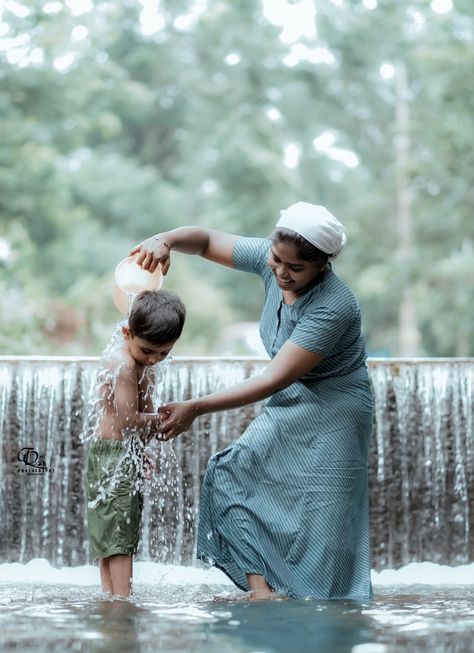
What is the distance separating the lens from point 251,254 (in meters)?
4.20

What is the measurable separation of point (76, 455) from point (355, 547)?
8.14ft

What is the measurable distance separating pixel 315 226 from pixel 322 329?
35cm

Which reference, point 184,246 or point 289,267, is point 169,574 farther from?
point 289,267

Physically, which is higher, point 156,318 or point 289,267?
point 289,267

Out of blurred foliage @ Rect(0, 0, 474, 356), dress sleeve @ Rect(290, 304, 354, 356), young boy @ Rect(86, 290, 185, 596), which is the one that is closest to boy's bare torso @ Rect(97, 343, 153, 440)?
young boy @ Rect(86, 290, 185, 596)

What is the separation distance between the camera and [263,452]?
4.03 metres

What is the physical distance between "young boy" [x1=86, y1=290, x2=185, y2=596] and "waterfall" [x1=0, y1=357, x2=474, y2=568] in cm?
202

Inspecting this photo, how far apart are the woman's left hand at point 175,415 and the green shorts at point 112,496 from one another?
11.6 inches

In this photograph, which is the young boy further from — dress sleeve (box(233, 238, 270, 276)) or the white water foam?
the white water foam

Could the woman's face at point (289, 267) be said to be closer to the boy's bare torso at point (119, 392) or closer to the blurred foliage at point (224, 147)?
the boy's bare torso at point (119, 392)

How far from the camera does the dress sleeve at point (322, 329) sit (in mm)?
3703

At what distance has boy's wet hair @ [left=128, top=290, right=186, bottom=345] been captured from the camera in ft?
12.3

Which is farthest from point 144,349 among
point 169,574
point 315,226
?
point 169,574

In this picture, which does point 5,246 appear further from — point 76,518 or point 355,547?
point 355,547
